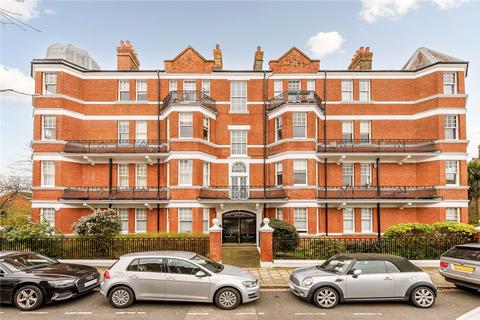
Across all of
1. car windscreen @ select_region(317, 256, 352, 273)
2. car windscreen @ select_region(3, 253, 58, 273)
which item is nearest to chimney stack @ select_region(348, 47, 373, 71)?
car windscreen @ select_region(317, 256, 352, 273)

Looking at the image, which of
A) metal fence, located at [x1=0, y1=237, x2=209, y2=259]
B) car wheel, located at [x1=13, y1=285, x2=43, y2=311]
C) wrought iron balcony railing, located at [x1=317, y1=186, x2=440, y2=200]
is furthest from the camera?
wrought iron balcony railing, located at [x1=317, y1=186, x2=440, y2=200]

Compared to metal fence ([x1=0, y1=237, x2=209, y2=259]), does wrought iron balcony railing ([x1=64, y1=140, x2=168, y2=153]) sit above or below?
above

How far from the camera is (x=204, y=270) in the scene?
8.09m

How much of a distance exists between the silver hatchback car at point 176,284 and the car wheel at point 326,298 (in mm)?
1667

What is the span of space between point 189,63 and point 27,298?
53.5ft

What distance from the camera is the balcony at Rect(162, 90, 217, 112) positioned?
18672 millimetres

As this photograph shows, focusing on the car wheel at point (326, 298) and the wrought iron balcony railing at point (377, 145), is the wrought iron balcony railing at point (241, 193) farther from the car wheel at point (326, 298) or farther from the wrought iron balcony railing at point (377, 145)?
the car wheel at point (326, 298)

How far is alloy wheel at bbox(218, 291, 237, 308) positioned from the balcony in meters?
13.1

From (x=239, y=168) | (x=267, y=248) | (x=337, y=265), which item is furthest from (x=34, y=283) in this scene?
(x=239, y=168)

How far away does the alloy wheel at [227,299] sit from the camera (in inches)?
311

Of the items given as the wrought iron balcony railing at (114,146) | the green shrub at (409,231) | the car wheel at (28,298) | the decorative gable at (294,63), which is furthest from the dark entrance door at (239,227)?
the car wheel at (28,298)

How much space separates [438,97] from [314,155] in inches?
350

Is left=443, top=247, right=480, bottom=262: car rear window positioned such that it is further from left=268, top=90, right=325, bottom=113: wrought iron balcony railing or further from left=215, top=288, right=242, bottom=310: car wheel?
left=268, top=90, right=325, bottom=113: wrought iron balcony railing

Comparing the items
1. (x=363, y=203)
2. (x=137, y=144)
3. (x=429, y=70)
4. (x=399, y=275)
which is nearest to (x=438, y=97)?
(x=429, y=70)
